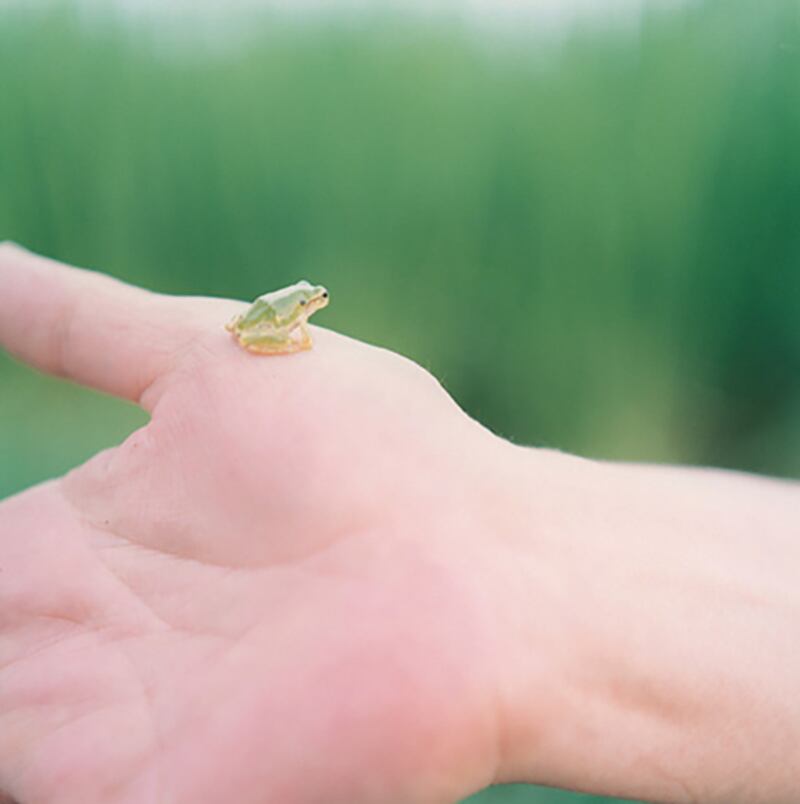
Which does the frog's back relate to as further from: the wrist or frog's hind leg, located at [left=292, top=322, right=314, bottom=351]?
the wrist

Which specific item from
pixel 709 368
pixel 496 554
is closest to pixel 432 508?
pixel 496 554

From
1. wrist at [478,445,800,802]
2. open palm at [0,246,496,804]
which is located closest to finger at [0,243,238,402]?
open palm at [0,246,496,804]

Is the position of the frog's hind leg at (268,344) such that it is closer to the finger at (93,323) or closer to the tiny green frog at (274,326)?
the tiny green frog at (274,326)

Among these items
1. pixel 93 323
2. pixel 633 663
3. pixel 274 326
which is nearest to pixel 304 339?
pixel 274 326

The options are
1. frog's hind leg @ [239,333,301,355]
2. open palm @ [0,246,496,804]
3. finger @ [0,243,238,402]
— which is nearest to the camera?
open palm @ [0,246,496,804]

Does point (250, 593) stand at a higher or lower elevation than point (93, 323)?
lower

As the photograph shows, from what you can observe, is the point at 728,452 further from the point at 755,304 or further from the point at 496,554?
the point at 496,554

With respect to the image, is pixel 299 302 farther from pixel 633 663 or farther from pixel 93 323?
pixel 633 663
